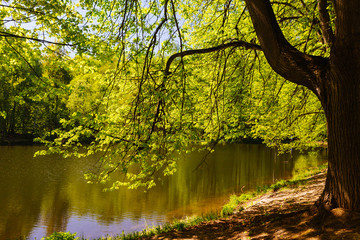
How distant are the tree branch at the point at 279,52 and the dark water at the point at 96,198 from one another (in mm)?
7871

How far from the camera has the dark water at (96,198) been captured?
10414mm

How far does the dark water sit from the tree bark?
7.51 meters

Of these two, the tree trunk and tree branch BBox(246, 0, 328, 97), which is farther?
tree branch BBox(246, 0, 328, 97)

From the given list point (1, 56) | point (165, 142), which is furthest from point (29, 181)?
point (165, 142)

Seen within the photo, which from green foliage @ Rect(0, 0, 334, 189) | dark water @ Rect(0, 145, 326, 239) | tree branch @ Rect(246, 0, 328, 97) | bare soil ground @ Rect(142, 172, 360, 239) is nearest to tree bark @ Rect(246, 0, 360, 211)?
tree branch @ Rect(246, 0, 328, 97)

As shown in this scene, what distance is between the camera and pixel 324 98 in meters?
3.83

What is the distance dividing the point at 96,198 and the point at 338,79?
500 inches

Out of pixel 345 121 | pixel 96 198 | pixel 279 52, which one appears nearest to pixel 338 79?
pixel 345 121

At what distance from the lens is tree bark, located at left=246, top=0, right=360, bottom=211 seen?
11.7 feet

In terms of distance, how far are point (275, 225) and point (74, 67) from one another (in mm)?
5870

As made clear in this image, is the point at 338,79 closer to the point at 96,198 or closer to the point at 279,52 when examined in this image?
the point at 279,52

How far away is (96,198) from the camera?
1361cm

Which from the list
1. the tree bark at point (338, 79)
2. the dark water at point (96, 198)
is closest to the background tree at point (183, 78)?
the tree bark at point (338, 79)

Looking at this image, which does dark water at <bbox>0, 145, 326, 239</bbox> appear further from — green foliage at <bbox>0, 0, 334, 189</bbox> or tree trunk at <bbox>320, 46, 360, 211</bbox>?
tree trunk at <bbox>320, 46, 360, 211</bbox>
